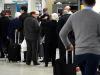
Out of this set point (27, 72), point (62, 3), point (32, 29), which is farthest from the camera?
point (62, 3)

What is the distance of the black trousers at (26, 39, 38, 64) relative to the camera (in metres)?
13.4

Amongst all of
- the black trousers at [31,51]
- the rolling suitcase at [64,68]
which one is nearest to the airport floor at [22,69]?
the black trousers at [31,51]

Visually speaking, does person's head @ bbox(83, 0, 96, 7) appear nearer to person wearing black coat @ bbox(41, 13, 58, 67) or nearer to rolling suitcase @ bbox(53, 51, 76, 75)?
rolling suitcase @ bbox(53, 51, 76, 75)

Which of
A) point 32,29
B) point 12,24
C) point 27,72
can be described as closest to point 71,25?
point 27,72

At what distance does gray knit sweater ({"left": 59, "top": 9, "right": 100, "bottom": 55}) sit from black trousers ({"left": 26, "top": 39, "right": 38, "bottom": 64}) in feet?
25.6

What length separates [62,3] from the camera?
29312mm

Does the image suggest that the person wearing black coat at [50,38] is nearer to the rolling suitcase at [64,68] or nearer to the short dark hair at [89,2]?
the rolling suitcase at [64,68]

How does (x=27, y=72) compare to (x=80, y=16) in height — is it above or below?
below

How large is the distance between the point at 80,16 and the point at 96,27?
285 mm

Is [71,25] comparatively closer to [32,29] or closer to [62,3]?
[32,29]

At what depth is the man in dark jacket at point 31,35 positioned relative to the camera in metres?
13.2

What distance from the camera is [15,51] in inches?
567

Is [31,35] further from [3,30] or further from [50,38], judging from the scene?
[3,30]

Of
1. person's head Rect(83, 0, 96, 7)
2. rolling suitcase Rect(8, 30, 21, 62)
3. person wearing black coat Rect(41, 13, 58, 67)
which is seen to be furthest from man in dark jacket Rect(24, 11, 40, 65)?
person's head Rect(83, 0, 96, 7)
